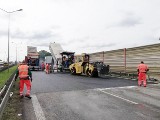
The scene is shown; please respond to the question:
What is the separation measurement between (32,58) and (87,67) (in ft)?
65.5

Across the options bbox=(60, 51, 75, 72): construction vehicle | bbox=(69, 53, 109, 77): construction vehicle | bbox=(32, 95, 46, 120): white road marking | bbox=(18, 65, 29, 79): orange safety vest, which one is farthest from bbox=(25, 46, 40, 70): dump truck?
bbox=(32, 95, 46, 120): white road marking

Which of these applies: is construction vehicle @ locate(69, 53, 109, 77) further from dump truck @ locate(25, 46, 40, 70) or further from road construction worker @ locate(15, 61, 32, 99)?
dump truck @ locate(25, 46, 40, 70)

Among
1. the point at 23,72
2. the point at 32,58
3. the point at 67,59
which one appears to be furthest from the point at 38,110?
the point at 32,58

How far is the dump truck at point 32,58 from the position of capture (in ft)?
141

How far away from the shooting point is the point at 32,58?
43625 millimetres

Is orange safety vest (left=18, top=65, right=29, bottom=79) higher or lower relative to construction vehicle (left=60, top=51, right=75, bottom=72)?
lower

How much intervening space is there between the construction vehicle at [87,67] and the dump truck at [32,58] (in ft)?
50.7

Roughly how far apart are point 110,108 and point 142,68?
7644 millimetres

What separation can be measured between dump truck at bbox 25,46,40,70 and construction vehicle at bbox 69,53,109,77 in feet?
50.7

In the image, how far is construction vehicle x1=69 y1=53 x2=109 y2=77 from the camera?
23.9m

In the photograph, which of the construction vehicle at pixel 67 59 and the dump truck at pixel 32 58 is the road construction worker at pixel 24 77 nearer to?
the construction vehicle at pixel 67 59

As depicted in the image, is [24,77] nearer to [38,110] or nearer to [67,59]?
[38,110]

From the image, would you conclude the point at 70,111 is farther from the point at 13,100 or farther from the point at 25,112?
the point at 13,100

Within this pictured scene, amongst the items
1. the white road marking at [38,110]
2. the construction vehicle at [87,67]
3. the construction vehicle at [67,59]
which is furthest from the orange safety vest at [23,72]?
the construction vehicle at [67,59]
